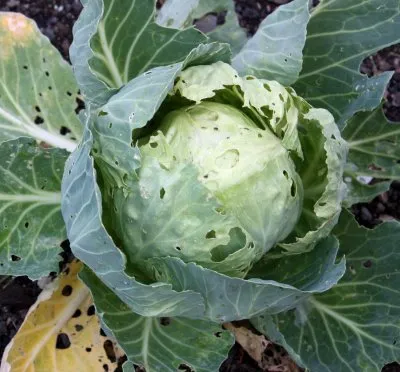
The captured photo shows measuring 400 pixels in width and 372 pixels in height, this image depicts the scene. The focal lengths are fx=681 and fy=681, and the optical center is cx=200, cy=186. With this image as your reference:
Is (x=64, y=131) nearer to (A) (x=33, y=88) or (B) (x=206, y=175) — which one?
(A) (x=33, y=88)

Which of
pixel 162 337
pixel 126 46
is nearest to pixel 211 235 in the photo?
pixel 162 337

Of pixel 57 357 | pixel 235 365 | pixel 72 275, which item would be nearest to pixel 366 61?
pixel 235 365

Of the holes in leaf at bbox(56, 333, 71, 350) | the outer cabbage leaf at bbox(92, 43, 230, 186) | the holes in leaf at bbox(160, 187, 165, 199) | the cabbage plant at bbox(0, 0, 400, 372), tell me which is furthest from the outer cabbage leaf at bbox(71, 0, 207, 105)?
the holes in leaf at bbox(56, 333, 71, 350)

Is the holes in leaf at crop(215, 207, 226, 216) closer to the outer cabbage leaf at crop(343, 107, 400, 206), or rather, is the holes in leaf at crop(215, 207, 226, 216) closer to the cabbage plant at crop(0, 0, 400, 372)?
the cabbage plant at crop(0, 0, 400, 372)

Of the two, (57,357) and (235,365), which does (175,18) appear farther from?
(235,365)

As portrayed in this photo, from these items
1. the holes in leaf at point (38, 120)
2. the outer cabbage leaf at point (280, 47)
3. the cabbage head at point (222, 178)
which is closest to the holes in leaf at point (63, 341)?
the cabbage head at point (222, 178)

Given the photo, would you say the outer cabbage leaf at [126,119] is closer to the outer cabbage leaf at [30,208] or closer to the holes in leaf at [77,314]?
the outer cabbage leaf at [30,208]
